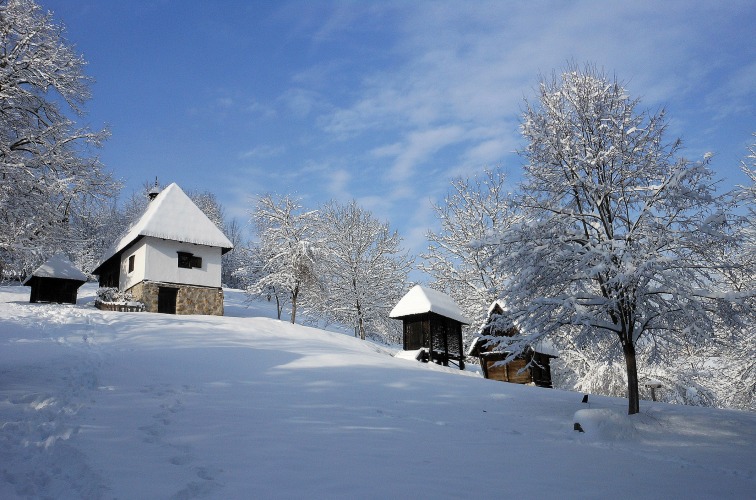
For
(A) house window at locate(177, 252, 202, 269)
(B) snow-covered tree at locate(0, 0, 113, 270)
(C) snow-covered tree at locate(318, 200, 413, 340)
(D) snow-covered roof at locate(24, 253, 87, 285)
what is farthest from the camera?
(C) snow-covered tree at locate(318, 200, 413, 340)

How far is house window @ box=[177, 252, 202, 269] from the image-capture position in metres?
27.1

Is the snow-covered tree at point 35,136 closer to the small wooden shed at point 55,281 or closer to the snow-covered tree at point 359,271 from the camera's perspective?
the small wooden shed at point 55,281

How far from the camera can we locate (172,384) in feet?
32.6

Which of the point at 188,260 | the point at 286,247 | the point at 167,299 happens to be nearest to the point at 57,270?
the point at 167,299

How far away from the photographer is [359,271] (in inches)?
1401

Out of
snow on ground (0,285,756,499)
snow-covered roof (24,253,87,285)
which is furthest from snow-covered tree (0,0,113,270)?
snow-covered roof (24,253,87,285)

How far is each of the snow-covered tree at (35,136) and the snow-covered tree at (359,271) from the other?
17.3 metres

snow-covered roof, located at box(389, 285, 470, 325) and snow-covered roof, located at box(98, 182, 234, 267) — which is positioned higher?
snow-covered roof, located at box(98, 182, 234, 267)

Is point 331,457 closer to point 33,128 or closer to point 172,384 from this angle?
point 172,384

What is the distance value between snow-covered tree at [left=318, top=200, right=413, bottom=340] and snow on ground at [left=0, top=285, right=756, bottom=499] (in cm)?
2058

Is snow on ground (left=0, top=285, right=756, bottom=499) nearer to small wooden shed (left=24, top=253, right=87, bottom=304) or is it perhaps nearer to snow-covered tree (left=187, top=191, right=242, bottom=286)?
small wooden shed (left=24, top=253, right=87, bottom=304)

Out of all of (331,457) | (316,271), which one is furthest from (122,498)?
(316,271)

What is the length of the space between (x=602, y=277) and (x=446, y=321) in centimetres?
1420

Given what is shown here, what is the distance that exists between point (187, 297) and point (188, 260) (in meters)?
2.10
